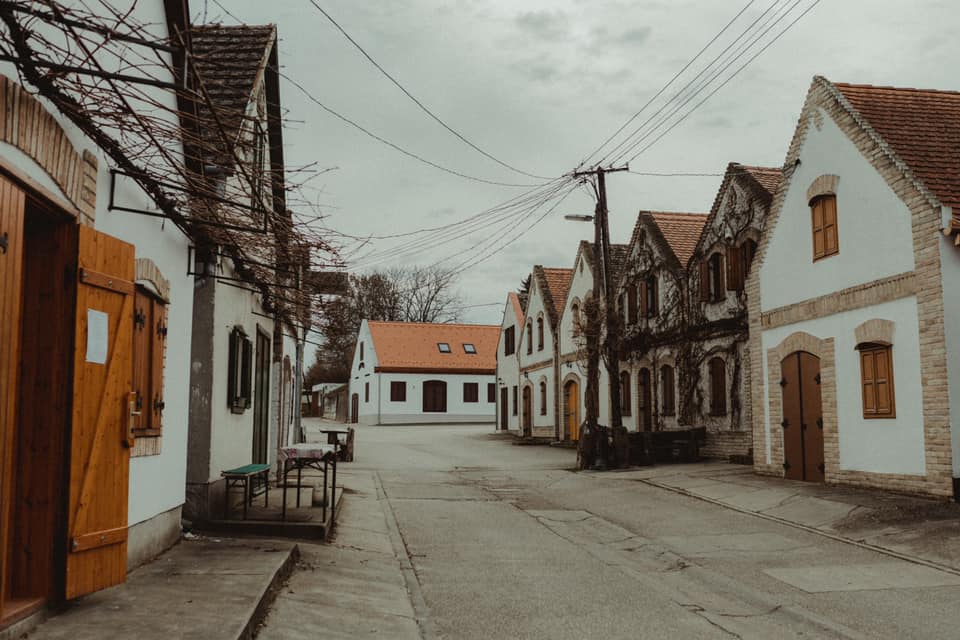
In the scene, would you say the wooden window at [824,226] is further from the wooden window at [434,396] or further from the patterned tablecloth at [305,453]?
the wooden window at [434,396]

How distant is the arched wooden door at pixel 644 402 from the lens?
82.2 feet

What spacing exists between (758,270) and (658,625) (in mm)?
11846

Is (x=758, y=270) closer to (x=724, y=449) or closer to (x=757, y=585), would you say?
(x=724, y=449)

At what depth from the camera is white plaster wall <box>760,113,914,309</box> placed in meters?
13.3

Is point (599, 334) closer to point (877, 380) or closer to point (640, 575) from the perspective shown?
point (877, 380)

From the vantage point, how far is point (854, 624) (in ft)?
22.4

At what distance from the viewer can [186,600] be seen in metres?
6.12

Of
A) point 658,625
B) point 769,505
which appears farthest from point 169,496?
point 769,505

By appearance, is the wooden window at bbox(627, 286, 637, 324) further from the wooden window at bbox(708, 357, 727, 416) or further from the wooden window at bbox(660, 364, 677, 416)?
the wooden window at bbox(708, 357, 727, 416)

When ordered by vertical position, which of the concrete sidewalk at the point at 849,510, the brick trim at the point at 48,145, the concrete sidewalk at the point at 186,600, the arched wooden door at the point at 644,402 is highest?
the brick trim at the point at 48,145

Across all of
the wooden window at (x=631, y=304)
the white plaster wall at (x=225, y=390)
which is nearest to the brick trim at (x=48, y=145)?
the white plaster wall at (x=225, y=390)

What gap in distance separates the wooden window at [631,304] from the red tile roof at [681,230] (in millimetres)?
2175

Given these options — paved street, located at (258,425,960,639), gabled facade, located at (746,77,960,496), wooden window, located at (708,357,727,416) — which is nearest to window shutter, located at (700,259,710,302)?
wooden window, located at (708,357,727,416)

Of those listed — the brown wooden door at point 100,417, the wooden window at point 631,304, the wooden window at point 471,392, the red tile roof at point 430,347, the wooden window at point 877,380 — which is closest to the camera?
the brown wooden door at point 100,417
